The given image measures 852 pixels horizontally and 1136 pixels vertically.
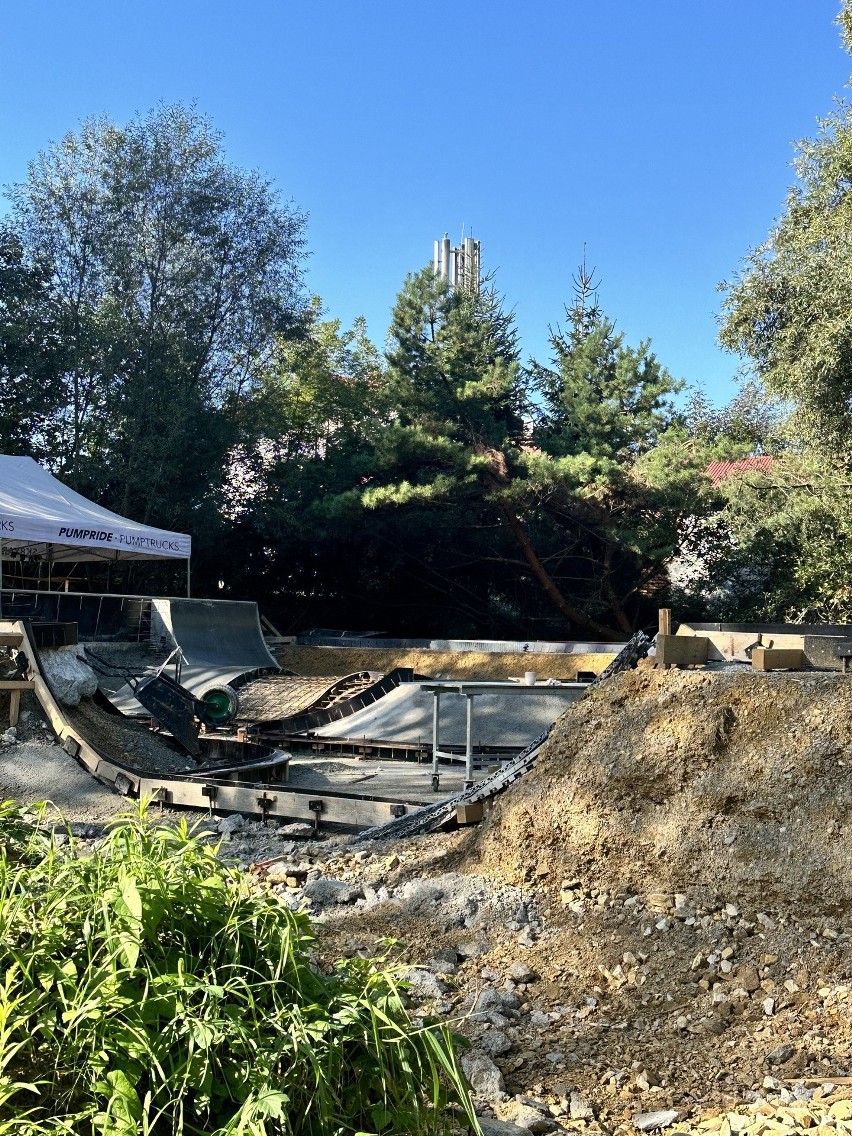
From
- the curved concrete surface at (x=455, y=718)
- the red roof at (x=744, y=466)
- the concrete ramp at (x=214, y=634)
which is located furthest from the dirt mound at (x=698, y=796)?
the red roof at (x=744, y=466)

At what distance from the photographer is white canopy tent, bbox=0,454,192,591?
11953 mm

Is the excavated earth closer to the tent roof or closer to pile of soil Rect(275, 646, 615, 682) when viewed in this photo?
the tent roof

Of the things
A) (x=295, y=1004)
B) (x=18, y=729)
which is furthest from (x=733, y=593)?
(x=295, y=1004)

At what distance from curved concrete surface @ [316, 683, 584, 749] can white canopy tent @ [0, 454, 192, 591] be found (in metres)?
3.81

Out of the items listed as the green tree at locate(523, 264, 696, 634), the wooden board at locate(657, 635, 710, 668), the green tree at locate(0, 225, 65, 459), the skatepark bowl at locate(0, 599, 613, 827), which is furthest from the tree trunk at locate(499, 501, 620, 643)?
the wooden board at locate(657, 635, 710, 668)

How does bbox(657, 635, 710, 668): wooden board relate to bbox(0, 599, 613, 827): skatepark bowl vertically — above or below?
above

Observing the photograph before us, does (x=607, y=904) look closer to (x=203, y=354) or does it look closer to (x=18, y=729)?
(x=18, y=729)

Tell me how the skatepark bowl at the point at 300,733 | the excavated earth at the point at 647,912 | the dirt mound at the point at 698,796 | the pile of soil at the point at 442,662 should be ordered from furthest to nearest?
the pile of soil at the point at 442,662
the skatepark bowl at the point at 300,733
the dirt mound at the point at 698,796
the excavated earth at the point at 647,912

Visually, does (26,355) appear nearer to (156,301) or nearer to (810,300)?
(156,301)

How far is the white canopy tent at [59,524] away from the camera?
12.0 m

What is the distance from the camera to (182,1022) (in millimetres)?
1610

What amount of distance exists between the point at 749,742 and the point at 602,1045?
1567 mm

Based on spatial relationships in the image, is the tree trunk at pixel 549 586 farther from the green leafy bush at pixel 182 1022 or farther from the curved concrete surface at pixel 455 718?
the green leafy bush at pixel 182 1022

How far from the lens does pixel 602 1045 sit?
3.43 meters
